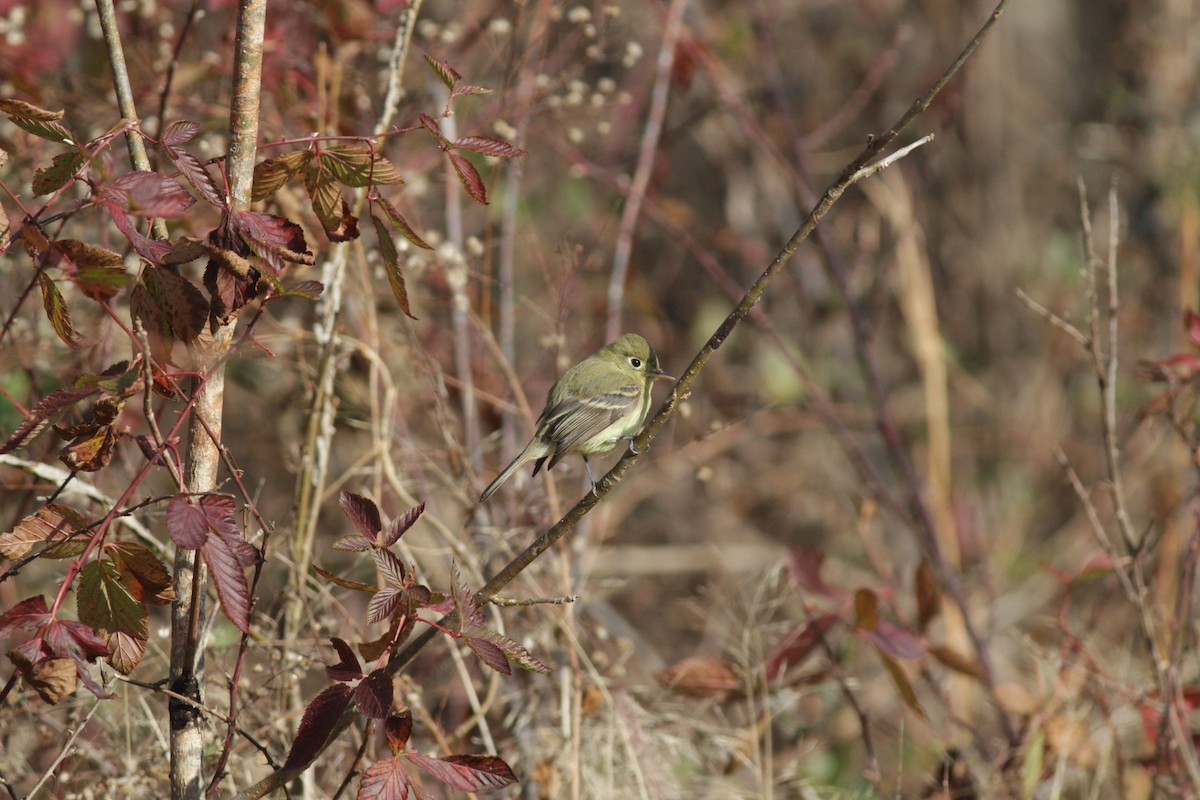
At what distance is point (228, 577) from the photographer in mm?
1646

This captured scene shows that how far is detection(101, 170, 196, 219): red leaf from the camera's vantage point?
154cm

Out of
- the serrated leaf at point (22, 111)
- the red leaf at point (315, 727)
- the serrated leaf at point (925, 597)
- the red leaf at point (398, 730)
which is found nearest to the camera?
the serrated leaf at point (22, 111)

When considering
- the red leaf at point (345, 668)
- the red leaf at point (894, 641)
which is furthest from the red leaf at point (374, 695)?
the red leaf at point (894, 641)

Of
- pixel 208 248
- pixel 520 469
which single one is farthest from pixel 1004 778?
pixel 208 248

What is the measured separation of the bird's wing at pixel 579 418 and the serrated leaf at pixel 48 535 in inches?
65.1

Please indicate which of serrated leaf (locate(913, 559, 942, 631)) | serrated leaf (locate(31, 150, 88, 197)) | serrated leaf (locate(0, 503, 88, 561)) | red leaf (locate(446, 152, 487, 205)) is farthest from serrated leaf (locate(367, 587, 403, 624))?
serrated leaf (locate(913, 559, 942, 631))

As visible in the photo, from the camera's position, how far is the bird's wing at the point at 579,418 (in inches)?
132

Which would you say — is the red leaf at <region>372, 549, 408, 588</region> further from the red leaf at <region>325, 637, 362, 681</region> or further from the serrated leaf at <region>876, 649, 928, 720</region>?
the serrated leaf at <region>876, 649, 928, 720</region>

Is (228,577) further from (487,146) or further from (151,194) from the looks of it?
(487,146)

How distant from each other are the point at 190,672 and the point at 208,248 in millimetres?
754

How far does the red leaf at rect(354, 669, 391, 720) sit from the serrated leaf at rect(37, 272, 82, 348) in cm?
73

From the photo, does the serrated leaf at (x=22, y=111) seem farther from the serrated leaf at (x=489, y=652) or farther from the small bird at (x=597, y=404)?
the small bird at (x=597, y=404)

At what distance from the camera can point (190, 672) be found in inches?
77.7

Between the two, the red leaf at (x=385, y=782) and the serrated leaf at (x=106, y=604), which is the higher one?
the serrated leaf at (x=106, y=604)
